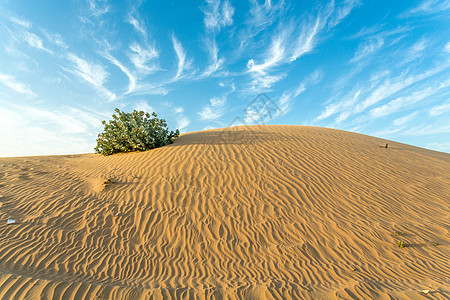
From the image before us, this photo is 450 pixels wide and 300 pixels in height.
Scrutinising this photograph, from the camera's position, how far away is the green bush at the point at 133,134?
10812 millimetres

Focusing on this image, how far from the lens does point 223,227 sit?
5.91 meters

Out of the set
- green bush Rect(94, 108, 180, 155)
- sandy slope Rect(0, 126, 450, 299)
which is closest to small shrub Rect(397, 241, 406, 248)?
sandy slope Rect(0, 126, 450, 299)

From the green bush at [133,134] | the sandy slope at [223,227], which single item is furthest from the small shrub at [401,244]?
the green bush at [133,134]

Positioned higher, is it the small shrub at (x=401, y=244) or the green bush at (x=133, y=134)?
the green bush at (x=133, y=134)

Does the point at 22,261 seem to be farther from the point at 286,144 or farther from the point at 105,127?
the point at 286,144

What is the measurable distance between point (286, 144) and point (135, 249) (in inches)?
330

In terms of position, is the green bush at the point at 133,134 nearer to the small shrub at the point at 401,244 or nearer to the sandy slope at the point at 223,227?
the sandy slope at the point at 223,227

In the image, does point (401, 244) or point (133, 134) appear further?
point (133, 134)

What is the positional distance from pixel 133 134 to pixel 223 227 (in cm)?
733

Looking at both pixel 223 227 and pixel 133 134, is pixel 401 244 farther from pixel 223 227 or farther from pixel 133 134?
pixel 133 134

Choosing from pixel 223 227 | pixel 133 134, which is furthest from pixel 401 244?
pixel 133 134

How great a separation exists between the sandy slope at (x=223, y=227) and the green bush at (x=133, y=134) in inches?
A: 43.5

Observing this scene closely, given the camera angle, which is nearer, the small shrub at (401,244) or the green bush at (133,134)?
the small shrub at (401,244)

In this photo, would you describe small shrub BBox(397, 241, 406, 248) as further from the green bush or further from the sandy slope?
the green bush
